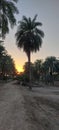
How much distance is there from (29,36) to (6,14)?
64.8 feet

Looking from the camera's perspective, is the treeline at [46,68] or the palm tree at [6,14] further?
the treeline at [46,68]

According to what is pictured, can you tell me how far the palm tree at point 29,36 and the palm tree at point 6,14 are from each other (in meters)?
19.1

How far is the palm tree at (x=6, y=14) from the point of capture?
3075 cm

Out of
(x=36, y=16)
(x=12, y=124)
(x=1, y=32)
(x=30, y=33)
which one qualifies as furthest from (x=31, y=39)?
(x=12, y=124)

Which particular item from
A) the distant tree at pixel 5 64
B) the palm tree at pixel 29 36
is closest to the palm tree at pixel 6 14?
the palm tree at pixel 29 36

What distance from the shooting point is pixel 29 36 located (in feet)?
168

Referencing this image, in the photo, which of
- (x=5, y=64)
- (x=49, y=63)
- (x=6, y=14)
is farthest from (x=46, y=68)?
(x=6, y=14)

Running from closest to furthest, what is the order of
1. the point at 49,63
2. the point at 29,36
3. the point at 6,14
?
the point at 6,14 → the point at 29,36 → the point at 49,63

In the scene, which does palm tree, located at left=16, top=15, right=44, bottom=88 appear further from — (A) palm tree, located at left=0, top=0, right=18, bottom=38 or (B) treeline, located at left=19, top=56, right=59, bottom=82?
(B) treeline, located at left=19, top=56, right=59, bottom=82

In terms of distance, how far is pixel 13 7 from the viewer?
103 ft

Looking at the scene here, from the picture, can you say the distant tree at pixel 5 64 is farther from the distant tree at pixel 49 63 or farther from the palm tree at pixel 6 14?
the palm tree at pixel 6 14

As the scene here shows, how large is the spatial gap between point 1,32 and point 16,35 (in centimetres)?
2064

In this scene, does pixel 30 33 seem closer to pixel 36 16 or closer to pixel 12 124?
pixel 36 16

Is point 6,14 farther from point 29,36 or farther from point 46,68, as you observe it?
point 46,68
